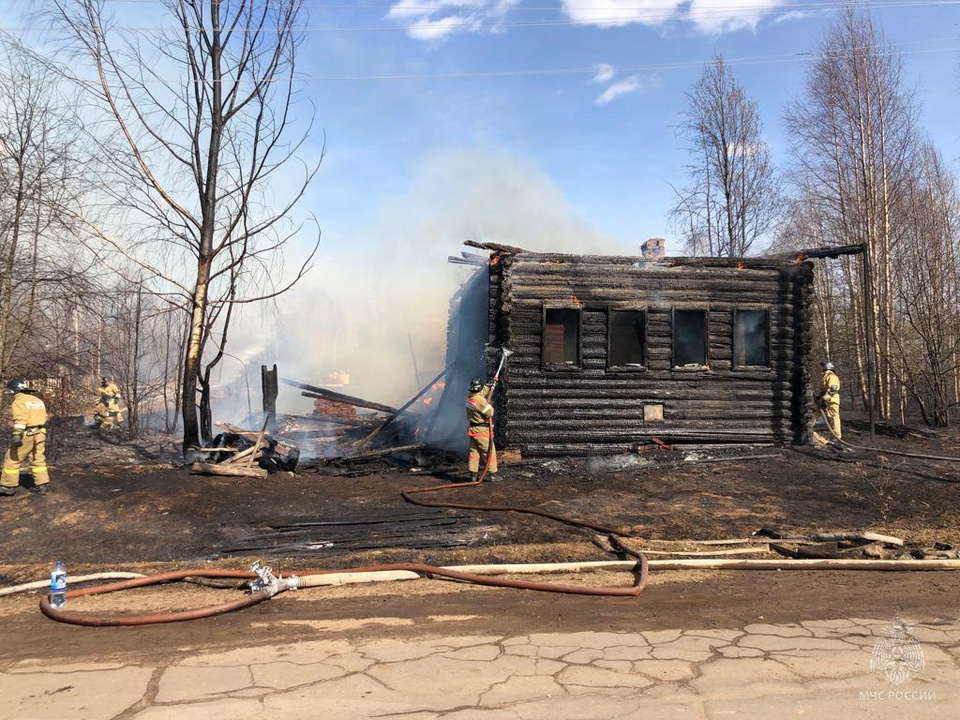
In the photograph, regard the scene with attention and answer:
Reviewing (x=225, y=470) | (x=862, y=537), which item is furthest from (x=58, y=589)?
(x=862, y=537)

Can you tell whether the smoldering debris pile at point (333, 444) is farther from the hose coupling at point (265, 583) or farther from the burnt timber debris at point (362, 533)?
the hose coupling at point (265, 583)

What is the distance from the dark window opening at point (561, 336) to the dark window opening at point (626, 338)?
767 millimetres

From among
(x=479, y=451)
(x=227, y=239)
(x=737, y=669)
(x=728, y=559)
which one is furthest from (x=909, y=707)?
(x=227, y=239)

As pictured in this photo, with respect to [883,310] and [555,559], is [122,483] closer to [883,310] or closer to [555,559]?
[555,559]

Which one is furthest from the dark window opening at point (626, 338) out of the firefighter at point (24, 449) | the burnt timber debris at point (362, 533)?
the firefighter at point (24, 449)

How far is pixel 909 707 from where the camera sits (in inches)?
127

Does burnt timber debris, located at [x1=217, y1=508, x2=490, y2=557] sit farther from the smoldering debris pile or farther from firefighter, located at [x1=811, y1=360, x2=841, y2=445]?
firefighter, located at [x1=811, y1=360, x2=841, y2=445]

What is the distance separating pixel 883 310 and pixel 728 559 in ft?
53.2

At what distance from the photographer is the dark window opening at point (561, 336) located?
40.5 ft

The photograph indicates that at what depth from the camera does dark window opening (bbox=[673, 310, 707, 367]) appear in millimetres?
12758

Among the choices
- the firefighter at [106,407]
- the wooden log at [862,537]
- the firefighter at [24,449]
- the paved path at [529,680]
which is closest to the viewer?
the paved path at [529,680]

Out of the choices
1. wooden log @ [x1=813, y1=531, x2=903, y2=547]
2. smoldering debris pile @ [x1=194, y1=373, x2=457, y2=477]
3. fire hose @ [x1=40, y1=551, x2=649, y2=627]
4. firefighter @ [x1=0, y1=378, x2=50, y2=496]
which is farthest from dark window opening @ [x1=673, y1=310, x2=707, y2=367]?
firefighter @ [x1=0, y1=378, x2=50, y2=496]

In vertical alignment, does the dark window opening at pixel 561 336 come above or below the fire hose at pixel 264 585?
above

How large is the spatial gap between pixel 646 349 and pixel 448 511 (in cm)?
583
